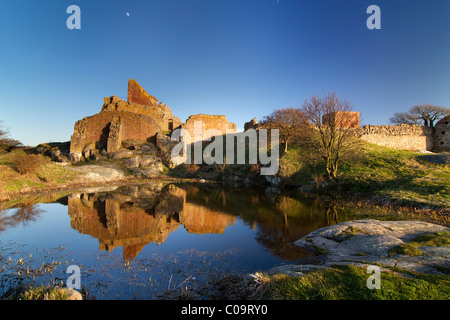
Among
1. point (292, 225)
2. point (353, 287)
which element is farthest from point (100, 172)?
point (353, 287)

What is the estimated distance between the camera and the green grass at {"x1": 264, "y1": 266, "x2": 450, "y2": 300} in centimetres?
341

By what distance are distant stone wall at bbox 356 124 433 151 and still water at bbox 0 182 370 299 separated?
24.0 meters

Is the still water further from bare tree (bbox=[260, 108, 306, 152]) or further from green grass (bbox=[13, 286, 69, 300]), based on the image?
bare tree (bbox=[260, 108, 306, 152])

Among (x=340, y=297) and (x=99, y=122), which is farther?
(x=99, y=122)

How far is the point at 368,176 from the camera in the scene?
19.3 metres

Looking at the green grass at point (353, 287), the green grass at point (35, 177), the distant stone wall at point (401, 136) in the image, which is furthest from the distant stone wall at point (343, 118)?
the green grass at point (35, 177)

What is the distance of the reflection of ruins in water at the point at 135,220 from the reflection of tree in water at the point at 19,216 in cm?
173

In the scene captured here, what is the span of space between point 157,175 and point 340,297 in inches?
1315

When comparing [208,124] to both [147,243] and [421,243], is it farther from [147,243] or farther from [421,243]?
[421,243]

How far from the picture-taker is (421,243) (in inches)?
233
